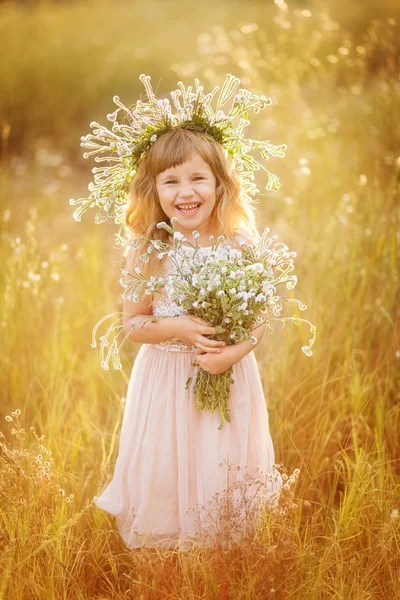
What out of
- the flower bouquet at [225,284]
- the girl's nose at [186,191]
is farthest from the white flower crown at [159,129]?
the flower bouquet at [225,284]

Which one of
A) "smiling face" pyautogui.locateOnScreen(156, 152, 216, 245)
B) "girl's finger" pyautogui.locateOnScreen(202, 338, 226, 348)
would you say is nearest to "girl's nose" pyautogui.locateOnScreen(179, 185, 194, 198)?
"smiling face" pyautogui.locateOnScreen(156, 152, 216, 245)

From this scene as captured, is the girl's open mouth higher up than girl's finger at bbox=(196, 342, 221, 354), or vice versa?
the girl's open mouth

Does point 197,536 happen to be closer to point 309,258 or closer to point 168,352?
point 168,352

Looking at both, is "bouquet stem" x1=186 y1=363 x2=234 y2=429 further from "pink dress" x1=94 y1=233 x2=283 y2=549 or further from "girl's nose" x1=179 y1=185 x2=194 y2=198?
"girl's nose" x1=179 y1=185 x2=194 y2=198

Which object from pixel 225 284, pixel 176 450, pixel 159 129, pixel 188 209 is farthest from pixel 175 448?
pixel 159 129

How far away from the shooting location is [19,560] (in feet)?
6.57

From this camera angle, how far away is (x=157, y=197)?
7.58 ft

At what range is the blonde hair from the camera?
217 cm

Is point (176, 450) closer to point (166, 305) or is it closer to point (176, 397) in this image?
point (176, 397)

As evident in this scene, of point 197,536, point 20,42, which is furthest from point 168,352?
point 20,42

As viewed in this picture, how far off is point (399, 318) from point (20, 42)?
8146 mm

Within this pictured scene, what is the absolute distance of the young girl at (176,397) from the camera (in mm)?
2191

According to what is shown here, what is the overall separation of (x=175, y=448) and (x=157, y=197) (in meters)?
0.95

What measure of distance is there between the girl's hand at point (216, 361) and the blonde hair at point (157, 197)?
1.31 feet
